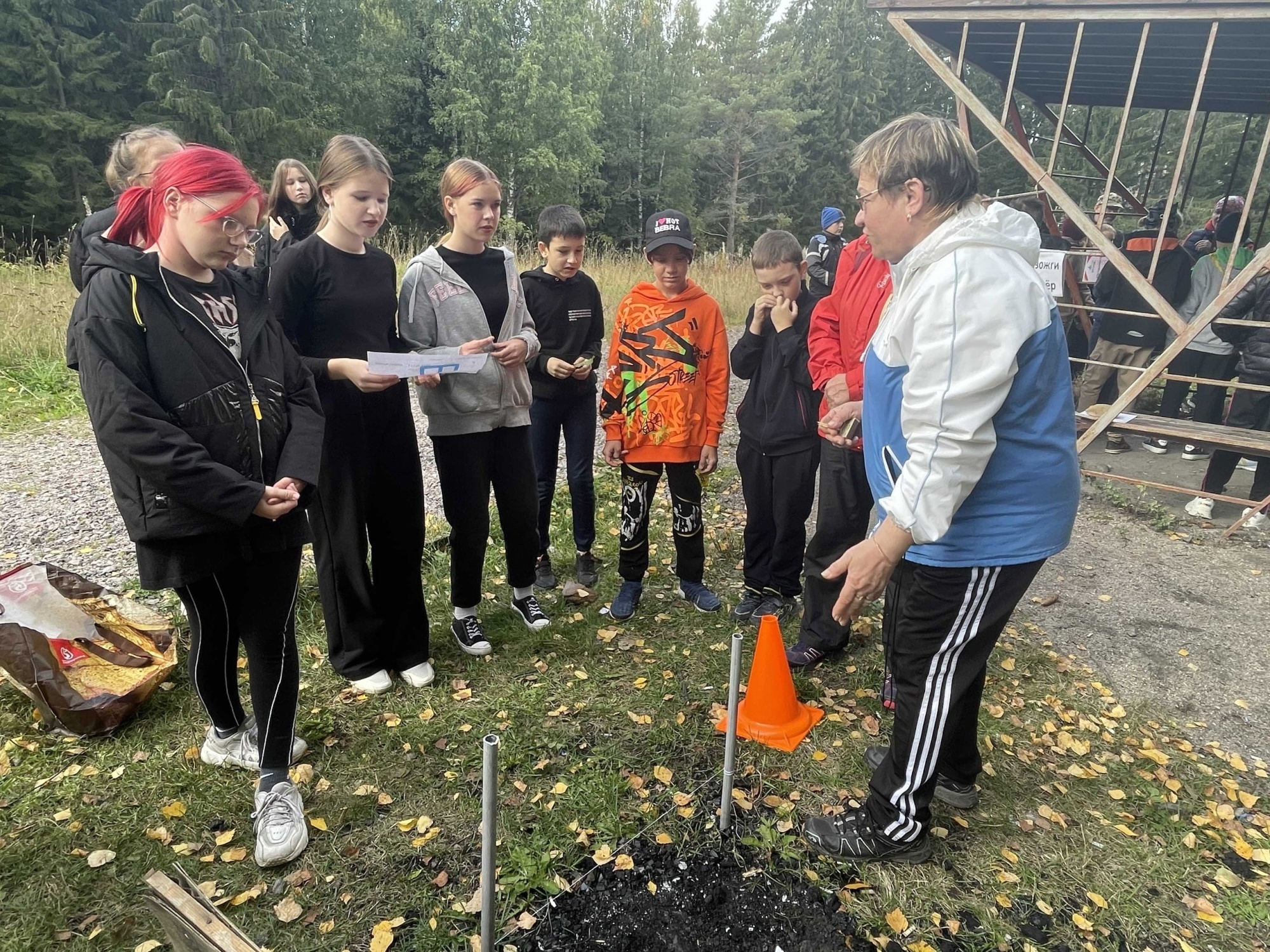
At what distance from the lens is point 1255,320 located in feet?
19.4

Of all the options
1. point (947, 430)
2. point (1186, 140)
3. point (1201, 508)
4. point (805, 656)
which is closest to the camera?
point (947, 430)

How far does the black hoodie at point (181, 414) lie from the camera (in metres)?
1.88

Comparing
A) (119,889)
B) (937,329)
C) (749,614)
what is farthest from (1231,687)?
(119,889)

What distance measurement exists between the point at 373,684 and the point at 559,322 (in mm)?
2114

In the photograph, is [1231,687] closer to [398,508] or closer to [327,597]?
[398,508]

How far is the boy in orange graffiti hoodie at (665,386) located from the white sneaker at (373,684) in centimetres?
140

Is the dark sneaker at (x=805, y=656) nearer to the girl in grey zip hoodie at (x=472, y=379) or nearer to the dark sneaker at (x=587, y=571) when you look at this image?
the dark sneaker at (x=587, y=571)

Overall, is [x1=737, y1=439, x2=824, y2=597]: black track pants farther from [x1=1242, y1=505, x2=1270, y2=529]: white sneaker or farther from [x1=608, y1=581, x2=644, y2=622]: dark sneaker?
[x1=1242, y1=505, x2=1270, y2=529]: white sneaker

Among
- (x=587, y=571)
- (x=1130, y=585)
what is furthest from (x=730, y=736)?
(x=1130, y=585)

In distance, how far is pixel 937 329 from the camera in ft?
5.80

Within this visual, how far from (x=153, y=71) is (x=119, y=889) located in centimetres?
2644

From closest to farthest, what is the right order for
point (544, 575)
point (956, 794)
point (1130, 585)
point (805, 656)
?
1. point (956, 794)
2. point (805, 656)
3. point (544, 575)
4. point (1130, 585)

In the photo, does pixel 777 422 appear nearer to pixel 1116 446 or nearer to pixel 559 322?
pixel 559 322

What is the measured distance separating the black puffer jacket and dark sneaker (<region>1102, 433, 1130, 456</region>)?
149 centimetres
